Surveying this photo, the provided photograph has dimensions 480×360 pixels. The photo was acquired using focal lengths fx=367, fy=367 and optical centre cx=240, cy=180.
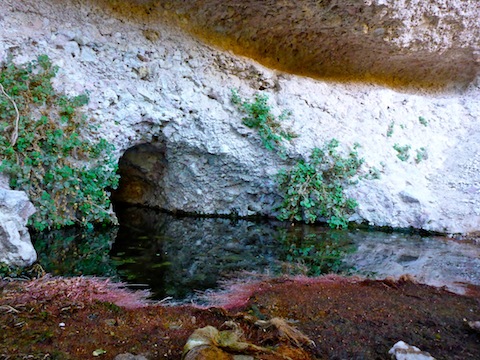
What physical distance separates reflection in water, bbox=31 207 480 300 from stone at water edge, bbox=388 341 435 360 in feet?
5.95

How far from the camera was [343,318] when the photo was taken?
96.2 inches

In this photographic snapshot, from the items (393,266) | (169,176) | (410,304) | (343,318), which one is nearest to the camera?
(343,318)

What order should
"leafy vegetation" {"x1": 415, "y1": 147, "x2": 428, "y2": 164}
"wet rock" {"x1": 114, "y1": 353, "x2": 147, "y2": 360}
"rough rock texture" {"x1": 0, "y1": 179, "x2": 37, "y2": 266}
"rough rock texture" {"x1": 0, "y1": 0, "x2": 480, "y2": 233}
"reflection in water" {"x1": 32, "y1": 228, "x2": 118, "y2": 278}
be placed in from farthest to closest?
"leafy vegetation" {"x1": 415, "y1": 147, "x2": 428, "y2": 164} → "rough rock texture" {"x1": 0, "y1": 0, "x2": 480, "y2": 233} → "reflection in water" {"x1": 32, "y1": 228, "x2": 118, "y2": 278} → "rough rock texture" {"x1": 0, "y1": 179, "x2": 37, "y2": 266} → "wet rock" {"x1": 114, "y1": 353, "x2": 147, "y2": 360}

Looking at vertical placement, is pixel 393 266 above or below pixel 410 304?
below

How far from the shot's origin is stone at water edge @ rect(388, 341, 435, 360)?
184 cm

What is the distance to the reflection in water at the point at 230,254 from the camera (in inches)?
145

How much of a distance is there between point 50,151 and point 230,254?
8.80 ft

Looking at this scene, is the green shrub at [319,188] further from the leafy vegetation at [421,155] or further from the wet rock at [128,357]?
the wet rock at [128,357]

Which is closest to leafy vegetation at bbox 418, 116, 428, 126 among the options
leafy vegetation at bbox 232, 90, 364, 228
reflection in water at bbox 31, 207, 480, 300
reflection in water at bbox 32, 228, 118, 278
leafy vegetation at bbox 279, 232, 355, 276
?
leafy vegetation at bbox 232, 90, 364, 228

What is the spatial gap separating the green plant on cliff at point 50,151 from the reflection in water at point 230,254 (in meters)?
0.33

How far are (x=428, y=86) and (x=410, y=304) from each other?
7.82m

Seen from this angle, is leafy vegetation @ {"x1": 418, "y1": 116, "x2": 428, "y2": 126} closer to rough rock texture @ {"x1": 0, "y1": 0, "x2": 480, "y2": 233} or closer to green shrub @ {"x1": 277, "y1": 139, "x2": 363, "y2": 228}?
rough rock texture @ {"x1": 0, "y1": 0, "x2": 480, "y2": 233}

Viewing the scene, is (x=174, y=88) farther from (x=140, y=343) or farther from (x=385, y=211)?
(x=140, y=343)

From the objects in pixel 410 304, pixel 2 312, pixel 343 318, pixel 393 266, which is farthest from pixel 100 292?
pixel 393 266
